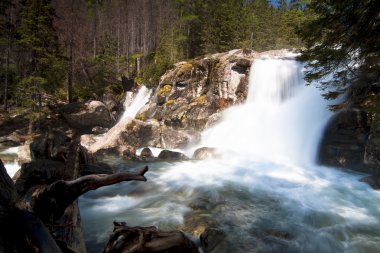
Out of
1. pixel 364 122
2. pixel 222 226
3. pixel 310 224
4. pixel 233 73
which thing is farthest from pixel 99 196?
pixel 233 73

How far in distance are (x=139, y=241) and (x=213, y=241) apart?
3.59 meters

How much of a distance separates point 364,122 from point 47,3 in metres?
26.9

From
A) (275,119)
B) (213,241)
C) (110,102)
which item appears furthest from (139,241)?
(110,102)

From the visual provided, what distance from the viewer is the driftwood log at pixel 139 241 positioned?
4.06 m

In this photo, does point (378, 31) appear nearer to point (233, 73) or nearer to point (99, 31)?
point (233, 73)

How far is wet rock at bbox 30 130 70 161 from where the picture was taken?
39.7 ft

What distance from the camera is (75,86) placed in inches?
1382

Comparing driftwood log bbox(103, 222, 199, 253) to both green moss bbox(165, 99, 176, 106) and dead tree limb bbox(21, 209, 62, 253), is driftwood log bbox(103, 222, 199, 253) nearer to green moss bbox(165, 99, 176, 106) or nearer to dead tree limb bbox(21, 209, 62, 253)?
dead tree limb bbox(21, 209, 62, 253)

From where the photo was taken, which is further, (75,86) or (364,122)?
(75,86)

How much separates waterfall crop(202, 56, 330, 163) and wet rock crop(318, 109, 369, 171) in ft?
2.83

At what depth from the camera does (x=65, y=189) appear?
3217 mm

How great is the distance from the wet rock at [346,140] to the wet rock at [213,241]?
11637 mm

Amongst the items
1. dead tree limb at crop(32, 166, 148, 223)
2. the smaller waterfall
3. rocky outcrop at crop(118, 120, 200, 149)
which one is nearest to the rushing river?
rocky outcrop at crop(118, 120, 200, 149)

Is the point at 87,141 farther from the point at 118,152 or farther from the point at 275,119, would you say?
the point at 275,119
